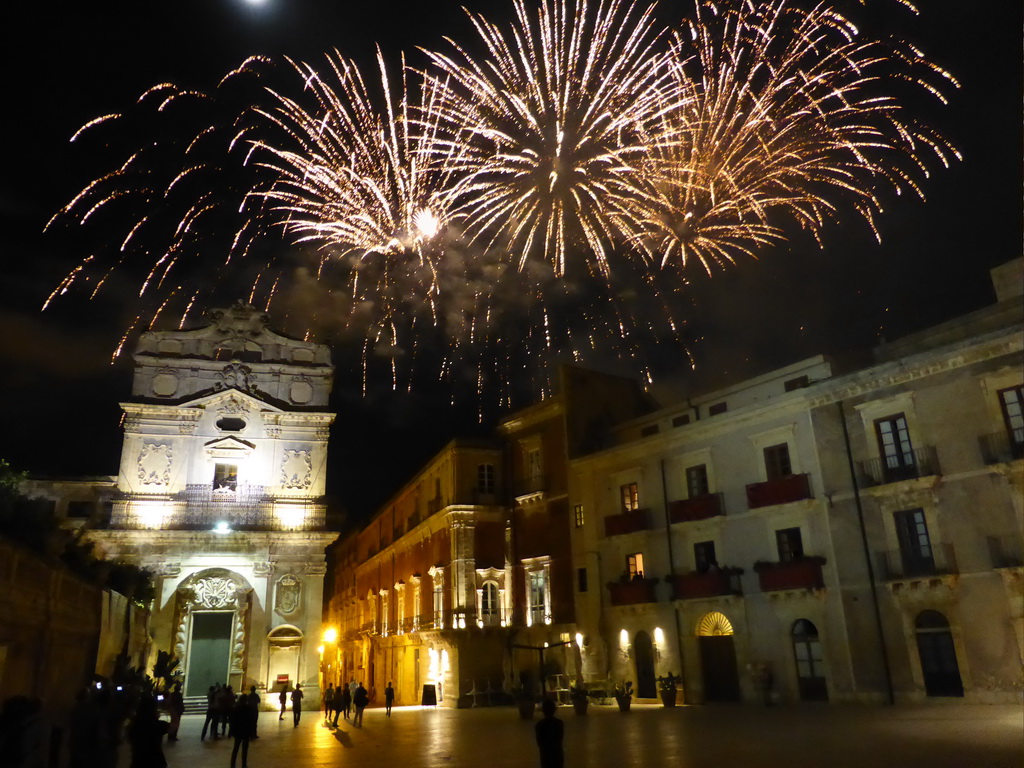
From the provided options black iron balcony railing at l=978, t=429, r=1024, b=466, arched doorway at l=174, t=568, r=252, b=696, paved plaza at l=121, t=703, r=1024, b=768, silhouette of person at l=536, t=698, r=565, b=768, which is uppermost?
black iron balcony railing at l=978, t=429, r=1024, b=466

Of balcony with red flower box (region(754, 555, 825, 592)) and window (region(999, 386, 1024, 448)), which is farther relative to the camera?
balcony with red flower box (region(754, 555, 825, 592))

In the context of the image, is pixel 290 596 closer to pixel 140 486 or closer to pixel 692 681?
pixel 140 486

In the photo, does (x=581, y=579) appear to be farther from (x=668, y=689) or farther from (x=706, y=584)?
(x=668, y=689)

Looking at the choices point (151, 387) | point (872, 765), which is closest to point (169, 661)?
point (151, 387)

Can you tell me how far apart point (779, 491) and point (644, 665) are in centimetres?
905

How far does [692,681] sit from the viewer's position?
92.3 feet

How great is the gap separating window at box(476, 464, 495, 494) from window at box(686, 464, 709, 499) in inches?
504

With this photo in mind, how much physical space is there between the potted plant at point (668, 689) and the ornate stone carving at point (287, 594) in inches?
744

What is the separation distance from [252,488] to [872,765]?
33.4 meters

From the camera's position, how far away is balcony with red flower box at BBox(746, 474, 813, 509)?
A: 25.7 m

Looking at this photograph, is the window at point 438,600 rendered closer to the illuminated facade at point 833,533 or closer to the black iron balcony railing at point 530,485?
the black iron balcony railing at point 530,485

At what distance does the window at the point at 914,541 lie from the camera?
22656 millimetres

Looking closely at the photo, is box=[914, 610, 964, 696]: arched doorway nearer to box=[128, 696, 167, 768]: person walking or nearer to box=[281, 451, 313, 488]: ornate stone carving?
box=[128, 696, 167, 768]: person walking

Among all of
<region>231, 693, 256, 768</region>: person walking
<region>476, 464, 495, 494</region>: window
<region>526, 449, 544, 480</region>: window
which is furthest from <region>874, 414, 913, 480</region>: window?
<region>476, 464, 495, 494</region>: window
